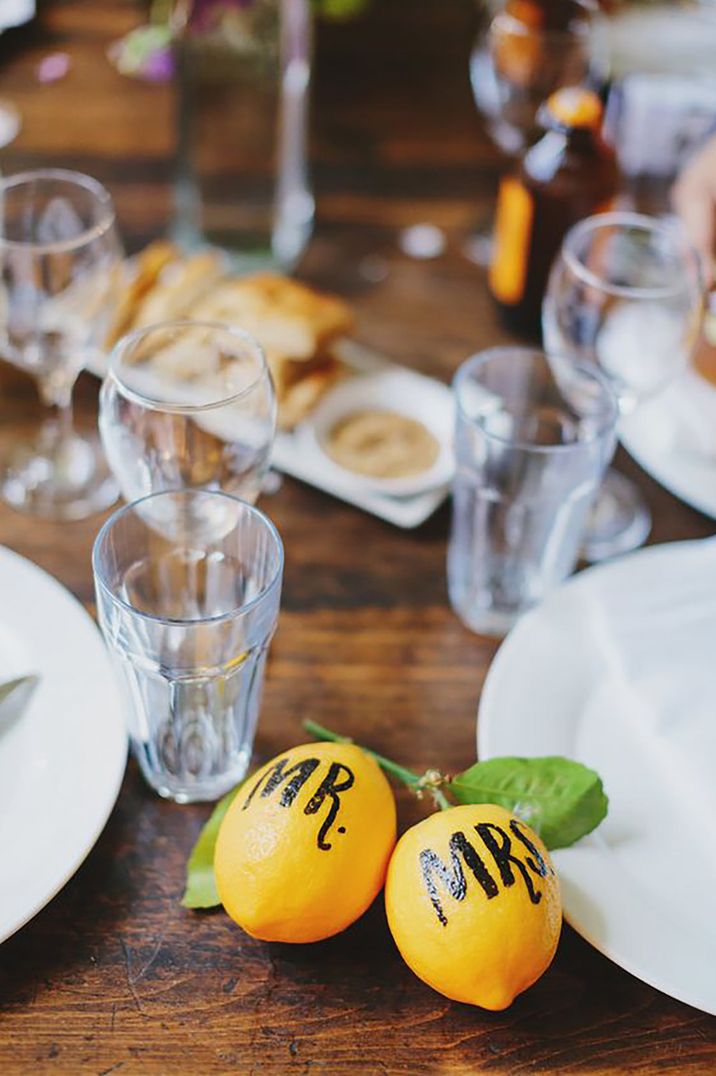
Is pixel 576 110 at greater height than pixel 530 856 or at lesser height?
greater

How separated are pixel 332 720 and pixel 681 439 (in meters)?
0.36

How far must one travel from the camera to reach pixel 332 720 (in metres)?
0.76

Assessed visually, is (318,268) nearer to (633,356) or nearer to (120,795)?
(633,356)

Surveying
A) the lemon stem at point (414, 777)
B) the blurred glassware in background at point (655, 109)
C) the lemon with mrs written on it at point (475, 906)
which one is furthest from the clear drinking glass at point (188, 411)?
the blurred glassware in background at point (655, 109)

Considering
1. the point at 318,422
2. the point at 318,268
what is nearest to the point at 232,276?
the point at 318,268

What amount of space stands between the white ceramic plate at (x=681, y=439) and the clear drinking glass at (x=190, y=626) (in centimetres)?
36

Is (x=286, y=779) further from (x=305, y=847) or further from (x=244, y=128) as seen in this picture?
(x=244, y=128)

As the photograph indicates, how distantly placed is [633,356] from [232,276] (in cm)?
38

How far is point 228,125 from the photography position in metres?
1.13

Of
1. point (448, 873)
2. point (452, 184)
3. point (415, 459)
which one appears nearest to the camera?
point (448, 873)

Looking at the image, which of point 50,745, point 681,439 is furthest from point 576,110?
point 50,745

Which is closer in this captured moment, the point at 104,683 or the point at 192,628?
the point at 192,628

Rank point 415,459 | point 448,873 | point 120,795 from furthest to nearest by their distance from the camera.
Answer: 1. point 415,459
2. point 120,795
3. point 448,873

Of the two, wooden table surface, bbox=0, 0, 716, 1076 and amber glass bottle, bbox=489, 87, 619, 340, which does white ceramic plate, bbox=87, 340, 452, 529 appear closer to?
wooden table surface, bbox=0, 0, 716, 1076
